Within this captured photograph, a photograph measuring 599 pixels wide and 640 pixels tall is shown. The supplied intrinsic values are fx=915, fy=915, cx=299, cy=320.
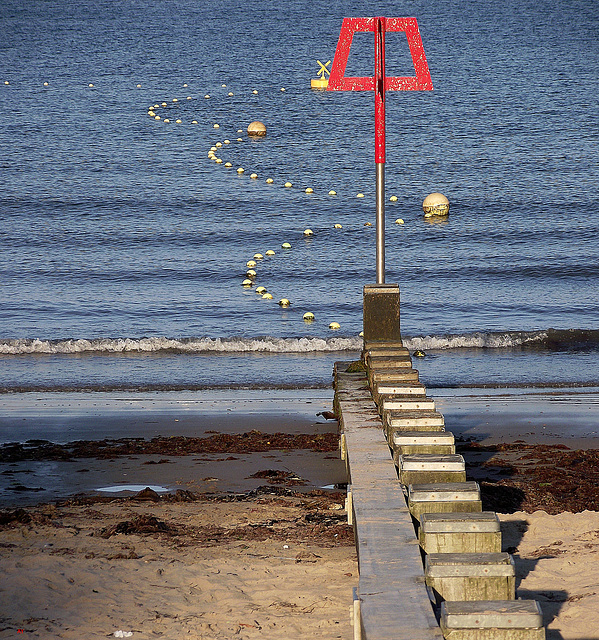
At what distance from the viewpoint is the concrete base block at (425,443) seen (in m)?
5.76

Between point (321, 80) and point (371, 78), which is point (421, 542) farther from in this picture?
point (321, 80)

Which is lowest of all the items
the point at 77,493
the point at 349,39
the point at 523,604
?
the point at 77,493

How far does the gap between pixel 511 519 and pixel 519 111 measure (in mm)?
35157

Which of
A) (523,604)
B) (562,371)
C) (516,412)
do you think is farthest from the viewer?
(562,371)

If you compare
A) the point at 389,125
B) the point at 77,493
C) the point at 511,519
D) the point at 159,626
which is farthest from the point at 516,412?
the point at 389,125

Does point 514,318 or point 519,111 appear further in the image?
point 519,111

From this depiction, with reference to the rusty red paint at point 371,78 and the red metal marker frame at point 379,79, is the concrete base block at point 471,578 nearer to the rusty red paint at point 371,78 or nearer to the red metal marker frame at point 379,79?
the red metal marker frame at point 379,79

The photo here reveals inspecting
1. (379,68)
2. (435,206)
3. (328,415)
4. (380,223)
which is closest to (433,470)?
(380,223)

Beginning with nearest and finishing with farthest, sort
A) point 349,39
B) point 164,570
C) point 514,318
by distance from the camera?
point 164,570 → point 349,39 → point 514,318

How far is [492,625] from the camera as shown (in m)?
3.53

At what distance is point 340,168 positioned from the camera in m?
32.2

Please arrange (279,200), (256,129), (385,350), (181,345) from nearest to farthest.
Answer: (385,350) → (181,345) → (279,200) → (256,129)

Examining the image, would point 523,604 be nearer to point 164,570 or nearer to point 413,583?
point 413,583

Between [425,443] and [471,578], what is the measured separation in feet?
5.72
